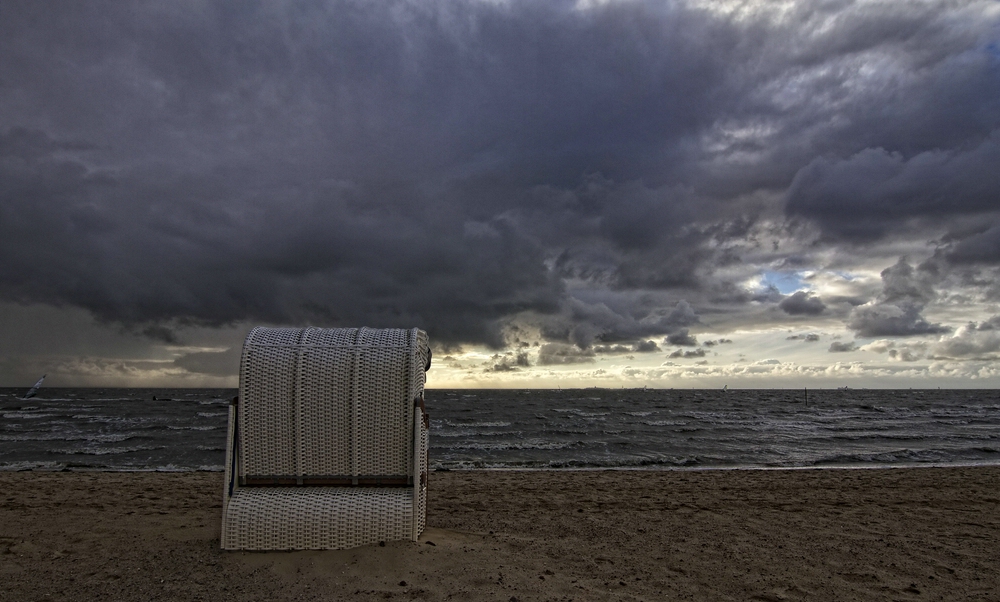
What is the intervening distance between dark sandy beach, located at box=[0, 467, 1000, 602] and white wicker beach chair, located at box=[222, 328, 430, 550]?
19cm

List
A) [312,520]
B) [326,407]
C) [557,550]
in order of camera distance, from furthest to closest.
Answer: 1. [557,550]
2. [326,407]
3. [312,520]

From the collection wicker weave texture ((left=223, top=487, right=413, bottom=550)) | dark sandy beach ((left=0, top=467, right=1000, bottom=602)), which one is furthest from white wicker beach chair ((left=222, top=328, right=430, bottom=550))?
dark sandy beach ((left=0, top=467, right=1000, bottom=602))

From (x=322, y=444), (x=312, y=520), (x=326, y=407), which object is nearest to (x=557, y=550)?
(x=312, y=520)

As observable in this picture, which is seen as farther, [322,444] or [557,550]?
[557,550]

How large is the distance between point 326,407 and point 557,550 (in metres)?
2.69

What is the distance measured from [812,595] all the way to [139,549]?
19.8 feet

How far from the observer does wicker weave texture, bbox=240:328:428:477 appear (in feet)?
17.2

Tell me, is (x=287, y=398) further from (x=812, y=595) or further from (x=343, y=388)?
(x=812, y=595)

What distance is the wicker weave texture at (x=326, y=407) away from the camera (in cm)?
524

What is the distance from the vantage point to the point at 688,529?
6980 mm

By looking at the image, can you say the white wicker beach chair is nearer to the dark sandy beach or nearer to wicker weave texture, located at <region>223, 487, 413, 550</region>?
wicker weave texture, located at <region>223, 487, 413, 550</region>

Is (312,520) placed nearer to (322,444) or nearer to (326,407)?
(322,444)

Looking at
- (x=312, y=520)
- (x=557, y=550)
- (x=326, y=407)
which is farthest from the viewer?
(x=557, y=550)

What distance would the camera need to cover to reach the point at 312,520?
5.14m
